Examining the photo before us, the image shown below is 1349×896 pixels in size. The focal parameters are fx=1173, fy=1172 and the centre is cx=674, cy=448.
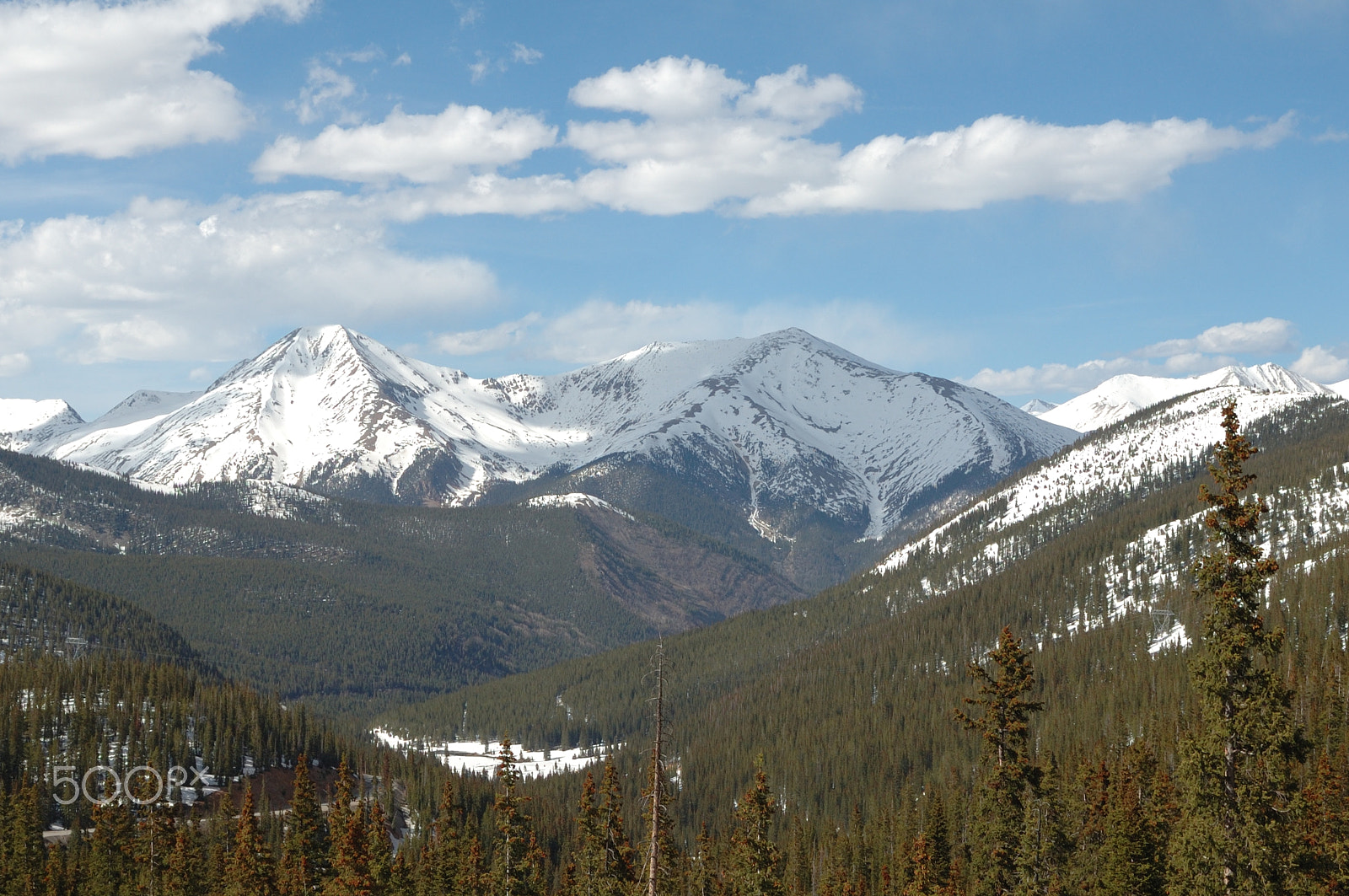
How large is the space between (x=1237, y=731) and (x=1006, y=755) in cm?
1318

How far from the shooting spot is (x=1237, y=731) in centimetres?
3362

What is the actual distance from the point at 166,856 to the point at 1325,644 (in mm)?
121164

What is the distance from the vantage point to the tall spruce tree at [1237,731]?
109 ft

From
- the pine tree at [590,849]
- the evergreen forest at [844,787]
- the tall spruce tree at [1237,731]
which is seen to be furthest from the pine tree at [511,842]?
the tall spruce tree at [1237,731]

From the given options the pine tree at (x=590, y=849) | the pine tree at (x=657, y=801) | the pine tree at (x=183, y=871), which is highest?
the pine tree at (x=657, y=801)

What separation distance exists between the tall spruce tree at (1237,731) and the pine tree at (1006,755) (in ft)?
33.0

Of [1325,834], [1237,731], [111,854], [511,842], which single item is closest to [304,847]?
[111,854]

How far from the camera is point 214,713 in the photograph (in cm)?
15838

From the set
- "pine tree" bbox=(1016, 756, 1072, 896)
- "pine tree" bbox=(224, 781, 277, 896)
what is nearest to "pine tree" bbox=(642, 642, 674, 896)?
"pine tree" bbox=(1016, 756, 1072, 896)

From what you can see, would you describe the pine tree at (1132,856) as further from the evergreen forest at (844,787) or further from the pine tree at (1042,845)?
the pine tree at (1042,845)

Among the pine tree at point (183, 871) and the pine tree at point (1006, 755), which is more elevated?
the pine tree at point (1006, 755)

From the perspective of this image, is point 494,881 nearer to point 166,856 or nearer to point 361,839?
point 361,839

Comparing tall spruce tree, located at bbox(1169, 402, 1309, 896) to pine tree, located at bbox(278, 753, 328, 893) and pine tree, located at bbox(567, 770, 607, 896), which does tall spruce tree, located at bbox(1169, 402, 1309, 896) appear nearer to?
pine tree, located at bbox(567, 770, 607, 896)

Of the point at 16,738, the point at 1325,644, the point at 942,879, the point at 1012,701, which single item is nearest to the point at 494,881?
the point at 942,879
